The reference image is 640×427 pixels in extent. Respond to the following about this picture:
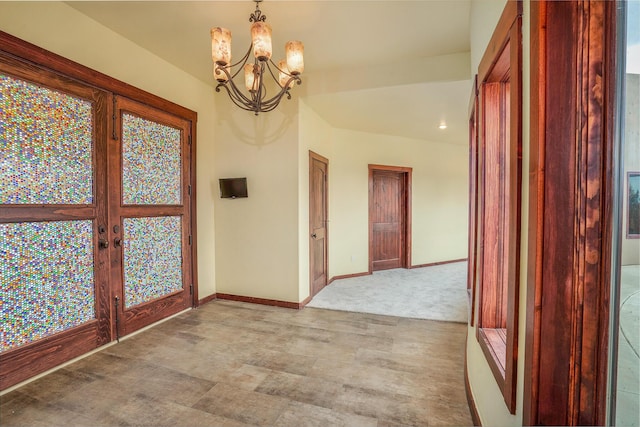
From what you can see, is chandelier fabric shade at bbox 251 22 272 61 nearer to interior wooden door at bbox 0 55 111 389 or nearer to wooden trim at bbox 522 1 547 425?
wooden trim at bbox 522 1 547 425

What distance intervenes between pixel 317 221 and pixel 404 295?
1636 mm

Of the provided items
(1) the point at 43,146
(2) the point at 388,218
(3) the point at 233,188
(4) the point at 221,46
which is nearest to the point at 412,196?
(2) the point at 388,218

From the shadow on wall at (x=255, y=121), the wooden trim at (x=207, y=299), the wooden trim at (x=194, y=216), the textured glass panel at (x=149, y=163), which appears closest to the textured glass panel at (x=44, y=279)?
the textured glass panel at (x=149, y=163)

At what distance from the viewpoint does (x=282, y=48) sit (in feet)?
9.45

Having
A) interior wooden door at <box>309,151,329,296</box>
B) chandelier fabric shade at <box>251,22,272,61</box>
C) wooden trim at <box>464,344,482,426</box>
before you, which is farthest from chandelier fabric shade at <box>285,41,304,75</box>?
wooden trim at <box>464,344,482,426</box>

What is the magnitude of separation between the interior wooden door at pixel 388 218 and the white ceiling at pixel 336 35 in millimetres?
1886

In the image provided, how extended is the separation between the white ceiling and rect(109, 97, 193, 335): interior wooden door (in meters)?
0.69

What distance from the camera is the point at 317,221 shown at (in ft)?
13.9

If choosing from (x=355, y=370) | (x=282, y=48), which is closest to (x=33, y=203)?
(x=282, y=48)

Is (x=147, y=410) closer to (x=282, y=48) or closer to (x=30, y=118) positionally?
(x=30, y=118)

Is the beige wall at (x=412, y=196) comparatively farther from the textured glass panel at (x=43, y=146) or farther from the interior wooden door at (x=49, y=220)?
the textured glass panel at (x=43, y=146)

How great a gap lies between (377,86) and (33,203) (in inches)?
129

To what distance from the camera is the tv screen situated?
3.66 m

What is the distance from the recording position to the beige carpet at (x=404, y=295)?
345 centimetres
